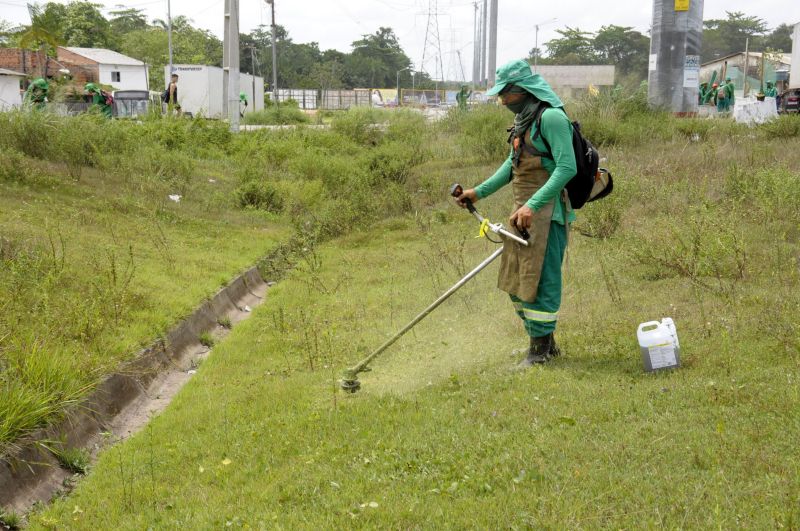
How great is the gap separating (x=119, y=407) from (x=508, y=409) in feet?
10.2

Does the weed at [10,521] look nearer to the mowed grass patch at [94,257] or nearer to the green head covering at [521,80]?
the mowed grass patch at [94,257]

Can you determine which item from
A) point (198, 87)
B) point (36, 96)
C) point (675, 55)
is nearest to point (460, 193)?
point (36, 96)

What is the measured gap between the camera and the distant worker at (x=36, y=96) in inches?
511

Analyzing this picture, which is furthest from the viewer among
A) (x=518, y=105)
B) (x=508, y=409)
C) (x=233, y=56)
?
(x=233, y=56)

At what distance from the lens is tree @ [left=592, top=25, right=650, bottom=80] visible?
260ft

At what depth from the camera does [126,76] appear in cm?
5941

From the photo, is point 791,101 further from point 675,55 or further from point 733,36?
point 733,36

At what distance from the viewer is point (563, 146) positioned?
511 centimetres

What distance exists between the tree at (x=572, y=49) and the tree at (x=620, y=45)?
0.81 metres

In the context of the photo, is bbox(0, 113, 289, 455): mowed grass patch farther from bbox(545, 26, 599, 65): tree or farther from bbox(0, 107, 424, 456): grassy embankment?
bbox(545, 26, 599, 65): tree

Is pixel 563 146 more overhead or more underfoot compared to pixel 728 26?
more underfoot

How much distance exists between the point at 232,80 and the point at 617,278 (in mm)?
15300

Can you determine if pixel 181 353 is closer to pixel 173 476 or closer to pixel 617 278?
pixel 173 476

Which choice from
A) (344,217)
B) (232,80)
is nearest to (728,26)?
(232,80)
